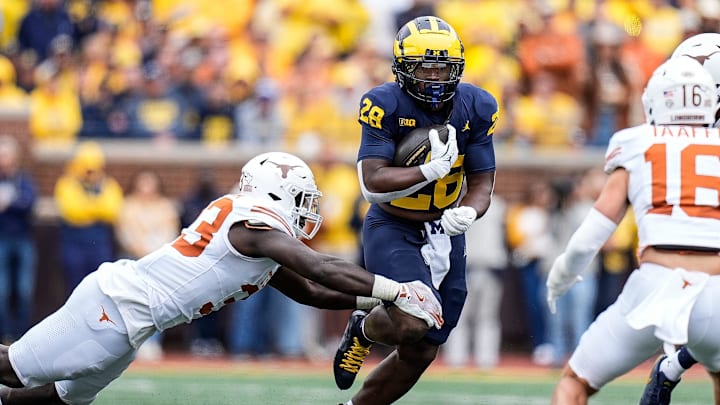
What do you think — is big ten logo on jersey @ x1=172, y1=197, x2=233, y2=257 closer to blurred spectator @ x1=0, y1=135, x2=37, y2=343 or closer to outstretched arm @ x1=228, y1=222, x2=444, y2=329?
outstretched arm @ x1=228, y1=222, x2=444, y2=329

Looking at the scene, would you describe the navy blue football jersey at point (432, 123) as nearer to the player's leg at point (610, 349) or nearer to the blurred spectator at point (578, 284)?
the player's leg at point (610, 349)

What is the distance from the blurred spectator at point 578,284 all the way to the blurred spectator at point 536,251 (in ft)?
0.26

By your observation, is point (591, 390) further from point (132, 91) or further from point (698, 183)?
point (132, 91)

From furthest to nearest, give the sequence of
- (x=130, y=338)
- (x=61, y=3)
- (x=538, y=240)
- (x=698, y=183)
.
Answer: (x=61, y=3), (x=538, y=240), (x=130, y=338), (x=698, y=183)

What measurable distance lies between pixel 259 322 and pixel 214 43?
3.14m

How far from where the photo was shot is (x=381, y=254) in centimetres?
634

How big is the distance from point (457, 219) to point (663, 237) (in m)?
1.10

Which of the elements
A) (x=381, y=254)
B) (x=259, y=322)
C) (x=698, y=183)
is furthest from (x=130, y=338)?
(x=259, y=322)

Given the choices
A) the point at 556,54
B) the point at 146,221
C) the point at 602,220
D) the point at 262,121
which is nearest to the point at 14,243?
the point at 146,221

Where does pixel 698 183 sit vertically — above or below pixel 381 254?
above

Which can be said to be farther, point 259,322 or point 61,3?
point 61,3

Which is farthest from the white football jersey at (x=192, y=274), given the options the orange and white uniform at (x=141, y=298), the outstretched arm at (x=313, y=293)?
the outstretched arm at (x=313, y=293)

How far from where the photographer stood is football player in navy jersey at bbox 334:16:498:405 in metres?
6.07

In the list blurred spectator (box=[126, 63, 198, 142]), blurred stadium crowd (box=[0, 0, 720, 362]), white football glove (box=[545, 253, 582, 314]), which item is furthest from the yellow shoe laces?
blurred spectator (box=[126, 63, 198, 142])
